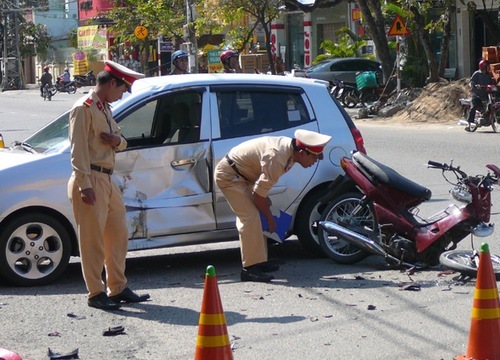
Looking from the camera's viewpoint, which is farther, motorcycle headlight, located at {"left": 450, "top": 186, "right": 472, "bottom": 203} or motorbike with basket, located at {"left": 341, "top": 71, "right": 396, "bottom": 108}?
motorbike with basket, located at {"left": 341, "top": 71, "right": 396, "bottom": 108}

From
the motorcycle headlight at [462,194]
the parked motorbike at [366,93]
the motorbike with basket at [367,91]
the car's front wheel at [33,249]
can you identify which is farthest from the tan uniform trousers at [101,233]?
the parked motorbike at [366,93]

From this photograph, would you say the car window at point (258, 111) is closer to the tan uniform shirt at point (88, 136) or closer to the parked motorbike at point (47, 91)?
the tan uniform shirt at point (88, 136)

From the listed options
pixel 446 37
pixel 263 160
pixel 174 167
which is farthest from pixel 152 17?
pixel 263 160

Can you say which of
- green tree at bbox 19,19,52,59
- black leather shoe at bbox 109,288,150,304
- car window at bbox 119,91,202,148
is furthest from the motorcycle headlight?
green tree at bbox 19,19,52,59

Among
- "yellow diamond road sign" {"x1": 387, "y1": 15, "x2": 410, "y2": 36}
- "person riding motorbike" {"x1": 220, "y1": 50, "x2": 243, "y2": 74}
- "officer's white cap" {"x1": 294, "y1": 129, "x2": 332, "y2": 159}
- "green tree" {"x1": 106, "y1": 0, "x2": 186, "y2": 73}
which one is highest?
"green tree" {"x1": 106, "y1": 0, "x2": 186, "y2": 73}

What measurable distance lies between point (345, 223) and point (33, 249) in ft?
9.08

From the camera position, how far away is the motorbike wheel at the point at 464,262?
7664 millimetres

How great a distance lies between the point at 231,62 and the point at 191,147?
6199 millimetres

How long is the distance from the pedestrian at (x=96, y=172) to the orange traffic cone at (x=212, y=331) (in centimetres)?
210

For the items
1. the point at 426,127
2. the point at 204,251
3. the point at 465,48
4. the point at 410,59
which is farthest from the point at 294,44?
the point at 204,251

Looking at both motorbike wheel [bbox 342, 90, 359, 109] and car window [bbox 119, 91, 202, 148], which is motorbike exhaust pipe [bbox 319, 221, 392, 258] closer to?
car window [bbox 119, 91, 202, 148]

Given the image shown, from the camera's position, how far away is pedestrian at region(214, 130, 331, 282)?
25.5 ft

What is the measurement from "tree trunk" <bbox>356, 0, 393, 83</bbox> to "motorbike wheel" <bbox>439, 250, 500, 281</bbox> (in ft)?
71.6

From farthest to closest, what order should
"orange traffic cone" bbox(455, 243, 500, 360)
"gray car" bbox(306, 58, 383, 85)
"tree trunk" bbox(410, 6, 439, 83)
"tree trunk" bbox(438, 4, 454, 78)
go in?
"gray car" bbox(306, 58, 383, 85), "tree trunk" bbox(410, 6, 439, 83), "tree trunk" bbox(438, 4, 454, 78), "orange traffic cone" bbox(455, 243, 500, 360)
